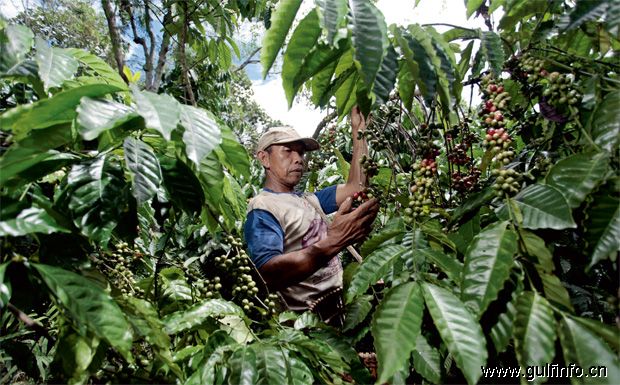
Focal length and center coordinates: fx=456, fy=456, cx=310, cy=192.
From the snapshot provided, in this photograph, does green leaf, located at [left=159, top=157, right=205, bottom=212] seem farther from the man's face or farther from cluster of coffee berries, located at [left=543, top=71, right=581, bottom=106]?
the man's face

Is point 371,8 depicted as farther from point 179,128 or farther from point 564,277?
point 564,277

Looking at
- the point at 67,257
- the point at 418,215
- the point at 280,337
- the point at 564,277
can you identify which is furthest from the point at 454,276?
the point at 67,257

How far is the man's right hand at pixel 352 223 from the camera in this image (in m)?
1.34

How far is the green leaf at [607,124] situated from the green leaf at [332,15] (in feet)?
1.52

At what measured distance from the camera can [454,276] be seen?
768 mm

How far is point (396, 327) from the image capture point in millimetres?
656

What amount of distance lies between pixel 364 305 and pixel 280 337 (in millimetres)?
186

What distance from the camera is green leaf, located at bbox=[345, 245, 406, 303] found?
82cm

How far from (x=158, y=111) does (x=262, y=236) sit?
43.5 inches

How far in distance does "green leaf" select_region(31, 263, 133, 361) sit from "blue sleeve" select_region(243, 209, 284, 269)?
102 cm

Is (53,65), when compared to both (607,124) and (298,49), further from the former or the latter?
(607,124)

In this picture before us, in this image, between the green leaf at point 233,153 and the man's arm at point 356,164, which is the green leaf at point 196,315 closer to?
the green leaf at point 233,153

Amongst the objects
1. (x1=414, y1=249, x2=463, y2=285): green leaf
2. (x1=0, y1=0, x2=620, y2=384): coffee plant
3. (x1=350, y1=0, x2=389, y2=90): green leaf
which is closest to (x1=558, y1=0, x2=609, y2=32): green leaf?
(x1=0, y1=0, x2=620, y2=384): coffee plant

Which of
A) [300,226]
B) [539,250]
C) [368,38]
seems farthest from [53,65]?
[300,226]
